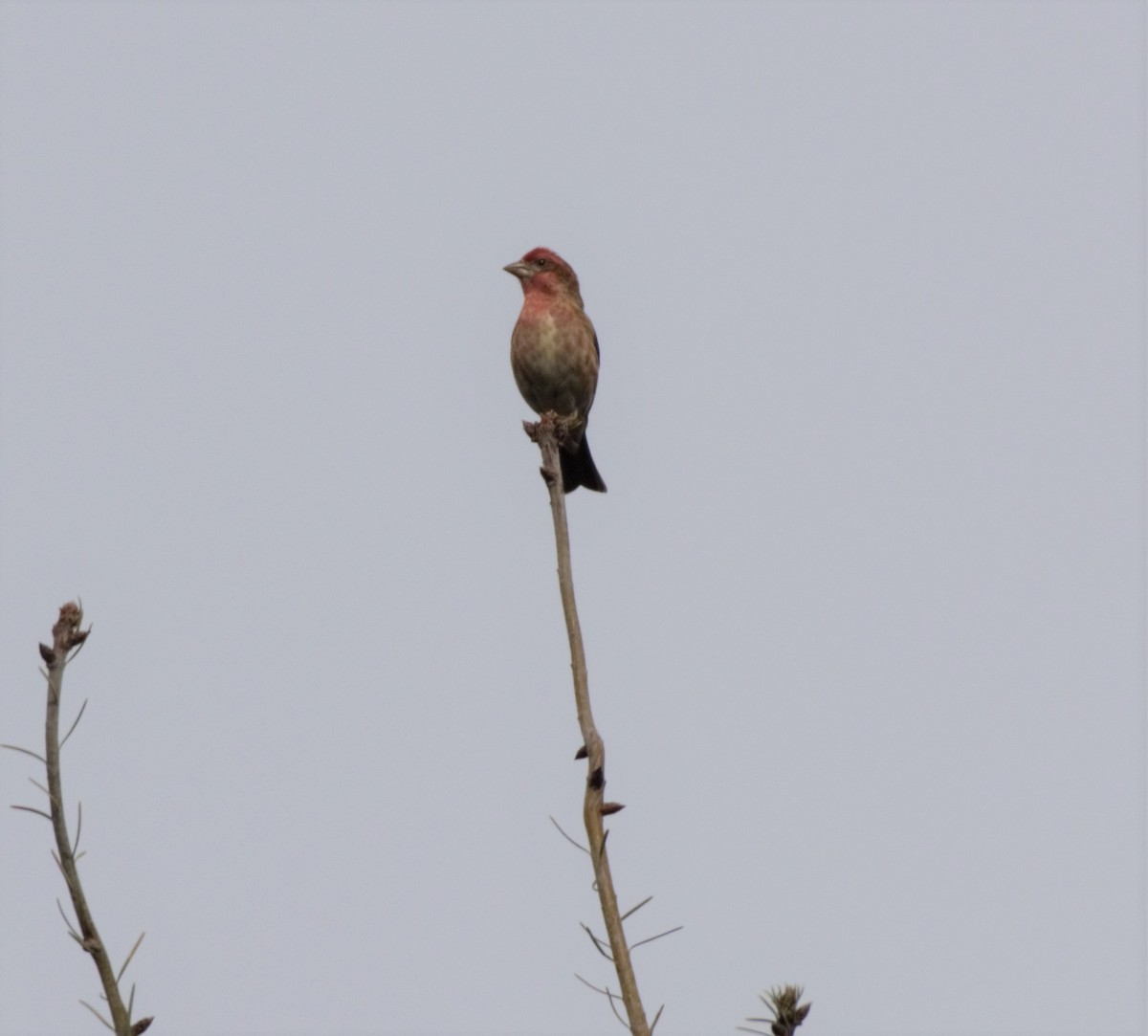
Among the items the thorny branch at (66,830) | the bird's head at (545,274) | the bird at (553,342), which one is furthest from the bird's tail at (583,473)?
the thorny branch at (66,830)

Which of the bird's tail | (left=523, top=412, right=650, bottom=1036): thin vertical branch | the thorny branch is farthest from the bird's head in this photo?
the thorny branch

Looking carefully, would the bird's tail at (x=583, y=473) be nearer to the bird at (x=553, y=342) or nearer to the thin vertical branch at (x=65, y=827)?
the bird at (x=553, y=342)

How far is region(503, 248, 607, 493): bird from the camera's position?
10547 millimetres

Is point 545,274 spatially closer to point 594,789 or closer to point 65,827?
point 594,789

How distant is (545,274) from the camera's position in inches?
437

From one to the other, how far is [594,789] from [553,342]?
22.6 ft

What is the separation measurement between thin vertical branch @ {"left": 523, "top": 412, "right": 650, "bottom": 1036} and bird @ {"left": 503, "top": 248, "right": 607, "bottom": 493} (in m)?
5.78

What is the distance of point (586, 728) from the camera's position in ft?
12.9

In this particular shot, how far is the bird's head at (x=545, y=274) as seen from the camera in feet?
36.3

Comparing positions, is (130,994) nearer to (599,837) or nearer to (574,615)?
(599,837)

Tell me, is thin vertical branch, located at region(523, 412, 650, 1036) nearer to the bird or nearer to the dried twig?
the dried twig

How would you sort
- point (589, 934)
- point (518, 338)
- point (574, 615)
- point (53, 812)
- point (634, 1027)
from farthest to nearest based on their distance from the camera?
point (518, 338) < point (574, 615) < point (589, 934) < point (634, 1027) < point (53, 812)

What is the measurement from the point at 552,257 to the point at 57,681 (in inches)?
333

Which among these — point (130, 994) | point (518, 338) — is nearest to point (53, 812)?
point (130, 994)
